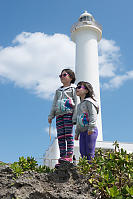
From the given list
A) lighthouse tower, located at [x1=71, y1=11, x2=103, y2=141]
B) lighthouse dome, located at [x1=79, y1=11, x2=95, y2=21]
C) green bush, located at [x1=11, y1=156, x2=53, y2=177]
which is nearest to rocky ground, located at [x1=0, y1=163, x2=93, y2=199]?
green bush, located at [x1=11, y1=156, x2=53, y2=177]

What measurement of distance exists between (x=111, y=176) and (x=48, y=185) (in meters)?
0.74

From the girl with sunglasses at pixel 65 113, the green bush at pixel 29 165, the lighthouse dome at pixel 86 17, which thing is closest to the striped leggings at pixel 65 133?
the girl with sunglasses at pixel 65 113

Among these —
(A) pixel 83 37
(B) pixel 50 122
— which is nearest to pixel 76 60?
(A) pixel 83 37

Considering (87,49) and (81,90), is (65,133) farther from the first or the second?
(87,49)

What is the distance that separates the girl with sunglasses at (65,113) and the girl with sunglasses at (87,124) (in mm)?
148

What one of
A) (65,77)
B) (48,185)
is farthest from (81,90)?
(48,185)

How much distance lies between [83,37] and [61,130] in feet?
51.4

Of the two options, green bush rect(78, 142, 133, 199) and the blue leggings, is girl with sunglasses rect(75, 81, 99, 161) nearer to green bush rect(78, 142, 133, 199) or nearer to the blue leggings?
the blue leggings

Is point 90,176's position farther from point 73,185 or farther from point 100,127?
point 100,127

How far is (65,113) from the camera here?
4.58m

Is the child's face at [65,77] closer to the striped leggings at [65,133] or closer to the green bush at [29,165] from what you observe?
the striped leggings at [65,133]

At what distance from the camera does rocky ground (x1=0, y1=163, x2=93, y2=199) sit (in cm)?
271

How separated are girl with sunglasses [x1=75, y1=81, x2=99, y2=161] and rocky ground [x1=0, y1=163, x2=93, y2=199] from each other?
0.94 meters

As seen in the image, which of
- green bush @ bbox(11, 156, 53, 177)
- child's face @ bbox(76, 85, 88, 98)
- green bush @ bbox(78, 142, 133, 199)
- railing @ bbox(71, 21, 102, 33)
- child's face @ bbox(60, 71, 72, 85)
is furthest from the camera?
railing @ bbox(71, 21, 102, 33)
